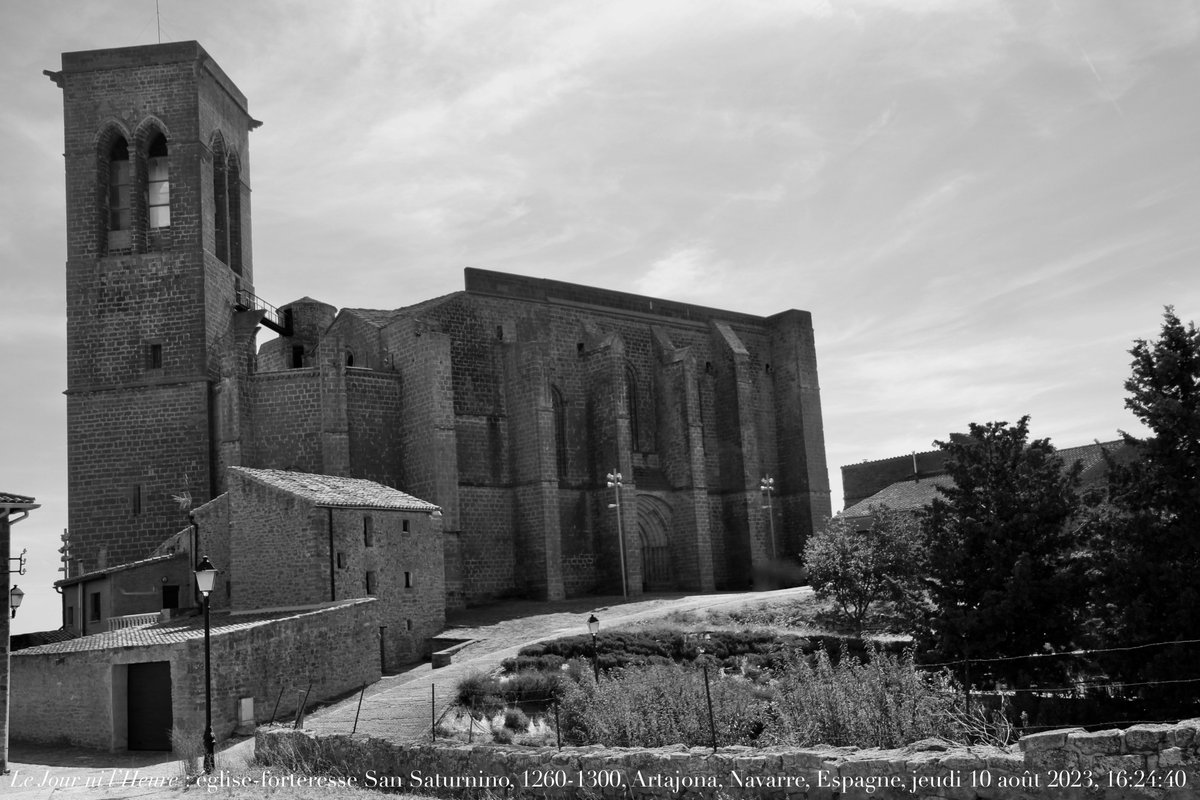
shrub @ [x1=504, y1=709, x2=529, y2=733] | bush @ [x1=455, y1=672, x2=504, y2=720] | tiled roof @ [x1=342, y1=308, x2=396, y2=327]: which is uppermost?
tiled roof @ [x1=342, y1=308, x2=396, y2=327]

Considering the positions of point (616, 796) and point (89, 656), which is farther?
point (89, 656)

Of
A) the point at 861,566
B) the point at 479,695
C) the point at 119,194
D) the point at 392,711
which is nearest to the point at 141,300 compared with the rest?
the point at 119,194

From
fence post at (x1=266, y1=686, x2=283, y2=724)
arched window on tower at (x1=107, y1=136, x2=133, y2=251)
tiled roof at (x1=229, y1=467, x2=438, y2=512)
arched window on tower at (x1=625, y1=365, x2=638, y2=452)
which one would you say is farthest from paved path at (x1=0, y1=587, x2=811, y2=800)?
arched window on tower at (x1=107, y1=136, x2=133, y2=251)

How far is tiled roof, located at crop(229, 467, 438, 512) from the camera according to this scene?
28.3 meters

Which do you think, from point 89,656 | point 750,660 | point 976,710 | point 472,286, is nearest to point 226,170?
point 472,286

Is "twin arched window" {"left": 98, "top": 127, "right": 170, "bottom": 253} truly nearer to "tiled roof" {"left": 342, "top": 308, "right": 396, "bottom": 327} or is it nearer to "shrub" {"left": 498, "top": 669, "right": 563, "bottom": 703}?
"tiled roof" {"left": 342, "top": 308, "right": 396, "bottom": 327}

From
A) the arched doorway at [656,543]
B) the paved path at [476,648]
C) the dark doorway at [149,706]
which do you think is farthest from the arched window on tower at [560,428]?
the dark doorway at [149,706]

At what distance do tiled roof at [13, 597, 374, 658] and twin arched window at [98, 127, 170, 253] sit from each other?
648 inches

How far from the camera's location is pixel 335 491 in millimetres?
29594

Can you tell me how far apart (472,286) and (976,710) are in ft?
101

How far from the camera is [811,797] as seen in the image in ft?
34.5

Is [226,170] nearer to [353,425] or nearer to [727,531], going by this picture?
[353,425]

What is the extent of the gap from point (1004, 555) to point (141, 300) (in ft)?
97.3

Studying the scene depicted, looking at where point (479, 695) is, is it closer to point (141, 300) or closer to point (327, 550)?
point (327, 550)
